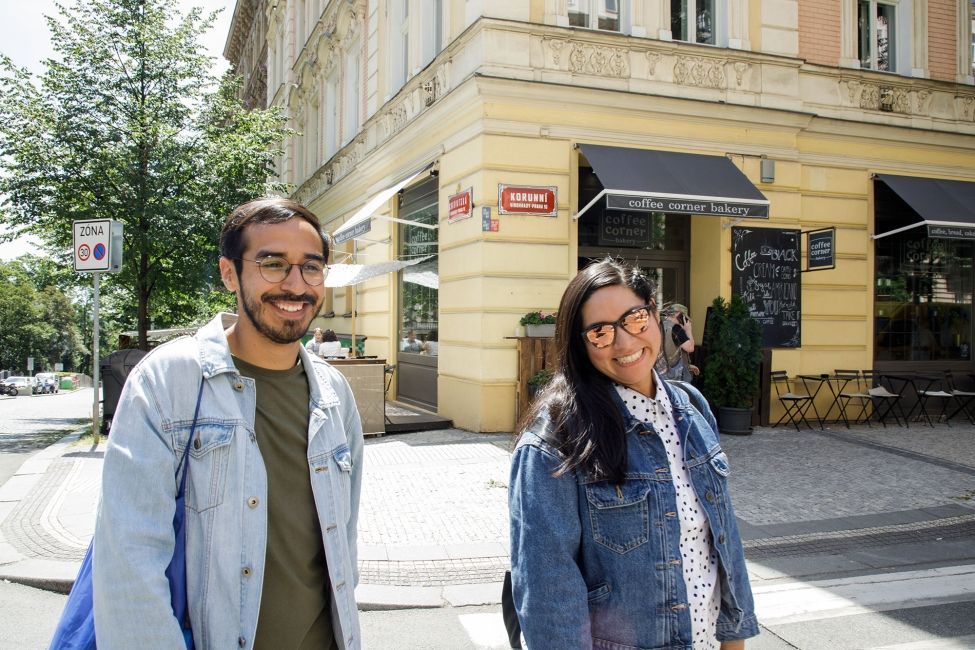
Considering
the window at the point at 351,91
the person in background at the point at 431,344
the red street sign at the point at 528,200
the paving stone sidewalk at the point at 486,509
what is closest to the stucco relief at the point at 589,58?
the red street sign at the point at 528,200

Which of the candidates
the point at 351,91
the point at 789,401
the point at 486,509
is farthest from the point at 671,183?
the point at 351,91

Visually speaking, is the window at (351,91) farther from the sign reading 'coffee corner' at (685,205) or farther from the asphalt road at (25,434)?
the sign reading 'coffee corner' at (685,205)

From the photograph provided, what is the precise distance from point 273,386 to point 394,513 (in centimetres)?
460

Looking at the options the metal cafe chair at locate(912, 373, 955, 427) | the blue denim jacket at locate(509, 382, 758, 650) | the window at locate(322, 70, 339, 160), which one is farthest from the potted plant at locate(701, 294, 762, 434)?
the window at locate(322, 70, 339, 160)

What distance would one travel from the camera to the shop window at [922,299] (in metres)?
12.9

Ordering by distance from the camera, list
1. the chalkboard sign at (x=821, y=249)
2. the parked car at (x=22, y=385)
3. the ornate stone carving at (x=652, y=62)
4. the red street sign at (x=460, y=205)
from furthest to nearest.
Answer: the parked car at (x=22, y=385) < the chalkboard sign at (x=821, y=249) < the ornate stone carving at (x=652, y=62) < the red street sign at (x=460, y=205)

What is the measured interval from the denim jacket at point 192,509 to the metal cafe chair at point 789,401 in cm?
1091

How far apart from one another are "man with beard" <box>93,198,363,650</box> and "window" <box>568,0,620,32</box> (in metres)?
10.1

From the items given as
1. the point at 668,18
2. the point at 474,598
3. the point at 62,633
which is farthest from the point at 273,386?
the point at 668,18

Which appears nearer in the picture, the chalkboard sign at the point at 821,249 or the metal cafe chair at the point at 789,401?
the chalkboard sign at the point at 821,249

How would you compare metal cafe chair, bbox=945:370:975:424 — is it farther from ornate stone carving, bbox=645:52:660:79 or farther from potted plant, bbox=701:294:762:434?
ornate stone carving, bbox=645:52:660:79

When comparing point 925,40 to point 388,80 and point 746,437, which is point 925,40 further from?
point 388,80

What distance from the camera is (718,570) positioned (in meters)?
1.96

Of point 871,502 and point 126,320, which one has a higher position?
point 126,320
